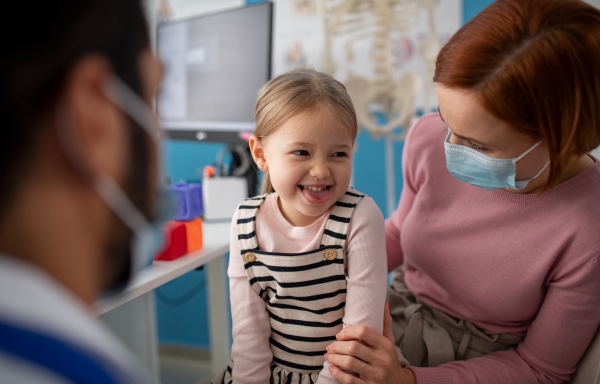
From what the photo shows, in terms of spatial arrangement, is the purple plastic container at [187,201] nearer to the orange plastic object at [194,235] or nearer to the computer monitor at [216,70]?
the orange plastic object at [194,235]

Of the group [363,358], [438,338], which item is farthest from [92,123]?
[438,338]

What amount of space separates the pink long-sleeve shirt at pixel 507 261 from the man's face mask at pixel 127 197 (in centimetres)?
68

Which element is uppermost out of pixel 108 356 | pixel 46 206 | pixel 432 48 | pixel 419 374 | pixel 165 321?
pixel 432 48

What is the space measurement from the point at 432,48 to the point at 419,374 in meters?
1.63

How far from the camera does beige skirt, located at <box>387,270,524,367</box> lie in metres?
0.98

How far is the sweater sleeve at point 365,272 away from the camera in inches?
33.2

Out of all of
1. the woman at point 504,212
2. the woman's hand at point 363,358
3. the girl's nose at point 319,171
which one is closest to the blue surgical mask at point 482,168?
the woman at point 504,212

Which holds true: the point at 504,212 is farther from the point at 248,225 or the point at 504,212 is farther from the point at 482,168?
the point at 248,225

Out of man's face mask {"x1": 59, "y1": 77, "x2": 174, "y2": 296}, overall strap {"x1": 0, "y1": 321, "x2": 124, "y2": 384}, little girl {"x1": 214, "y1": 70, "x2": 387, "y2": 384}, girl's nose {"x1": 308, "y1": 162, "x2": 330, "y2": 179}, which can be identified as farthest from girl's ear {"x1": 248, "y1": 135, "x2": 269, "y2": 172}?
overall strap {"x1": 0, "y1": 321, "x2": 124, "y2": 384}

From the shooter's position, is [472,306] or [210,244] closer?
[472,306]

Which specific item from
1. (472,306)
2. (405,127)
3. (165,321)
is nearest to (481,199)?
(472,306)

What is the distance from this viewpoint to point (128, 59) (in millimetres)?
359

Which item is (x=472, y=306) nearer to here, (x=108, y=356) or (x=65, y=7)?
(x=108, y=356)

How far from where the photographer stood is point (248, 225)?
93cm
